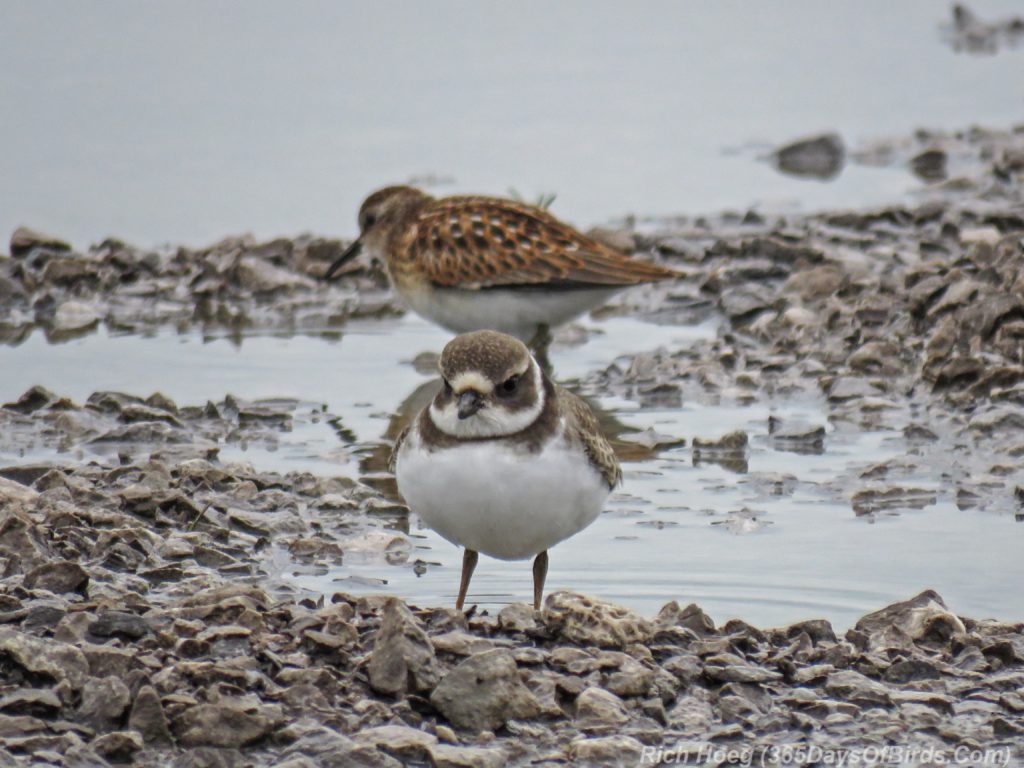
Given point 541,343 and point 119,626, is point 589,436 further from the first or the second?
point 541,343

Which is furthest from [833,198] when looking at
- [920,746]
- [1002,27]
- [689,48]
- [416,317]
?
[920,746]

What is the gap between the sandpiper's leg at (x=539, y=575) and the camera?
6648 millimetres

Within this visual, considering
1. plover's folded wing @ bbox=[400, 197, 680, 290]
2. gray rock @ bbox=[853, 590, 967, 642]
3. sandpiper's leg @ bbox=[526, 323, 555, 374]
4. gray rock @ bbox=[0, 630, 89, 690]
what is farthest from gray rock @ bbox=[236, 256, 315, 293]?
gray rock @ bbox=[0, 630, 89, 690]

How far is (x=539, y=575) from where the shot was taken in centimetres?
670

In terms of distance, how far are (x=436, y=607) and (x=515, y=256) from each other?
4448 mm

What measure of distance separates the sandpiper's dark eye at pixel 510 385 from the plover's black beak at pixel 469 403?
0.44ft

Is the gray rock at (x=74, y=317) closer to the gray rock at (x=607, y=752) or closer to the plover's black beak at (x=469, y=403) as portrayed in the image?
the plover's black beak at (x=469, y=403)

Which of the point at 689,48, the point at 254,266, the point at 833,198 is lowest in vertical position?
the point at 254,266

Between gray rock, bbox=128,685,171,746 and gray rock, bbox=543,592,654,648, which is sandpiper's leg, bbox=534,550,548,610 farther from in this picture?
gray rock, bbox=128,685,171,746

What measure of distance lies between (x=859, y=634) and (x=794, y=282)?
6.02 m

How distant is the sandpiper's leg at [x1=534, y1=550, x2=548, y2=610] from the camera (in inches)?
262

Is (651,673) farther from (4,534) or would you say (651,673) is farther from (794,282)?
(794,282)

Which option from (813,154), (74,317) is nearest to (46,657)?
(74,317)

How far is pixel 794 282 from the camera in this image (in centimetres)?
1202
